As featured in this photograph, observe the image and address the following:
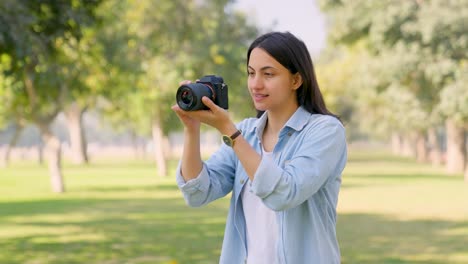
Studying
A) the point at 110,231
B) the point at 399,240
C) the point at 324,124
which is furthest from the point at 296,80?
the point at 110,231

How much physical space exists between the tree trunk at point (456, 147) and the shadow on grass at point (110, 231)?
22280 millimetres

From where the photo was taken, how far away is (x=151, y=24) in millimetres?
35750


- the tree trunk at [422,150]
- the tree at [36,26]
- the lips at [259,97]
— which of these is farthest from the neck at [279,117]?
the tree trunk at [422,150]

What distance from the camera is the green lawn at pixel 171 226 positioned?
476 inches

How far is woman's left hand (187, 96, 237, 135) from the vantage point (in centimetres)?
321

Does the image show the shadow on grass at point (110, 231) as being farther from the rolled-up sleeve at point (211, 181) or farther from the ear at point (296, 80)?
the ear at point (296, 80)

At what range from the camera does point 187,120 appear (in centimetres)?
341

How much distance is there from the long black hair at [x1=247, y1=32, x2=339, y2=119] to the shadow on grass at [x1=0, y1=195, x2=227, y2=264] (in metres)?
7.63

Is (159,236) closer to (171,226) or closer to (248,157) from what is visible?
(171,226)

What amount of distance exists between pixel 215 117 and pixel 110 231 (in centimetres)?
1268

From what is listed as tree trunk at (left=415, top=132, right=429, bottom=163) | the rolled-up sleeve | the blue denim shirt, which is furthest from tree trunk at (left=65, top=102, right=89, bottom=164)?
the blue denim shirt

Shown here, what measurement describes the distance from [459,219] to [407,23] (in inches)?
685

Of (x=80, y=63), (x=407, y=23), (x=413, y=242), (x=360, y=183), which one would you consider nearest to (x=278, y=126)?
(x=413, y=242)

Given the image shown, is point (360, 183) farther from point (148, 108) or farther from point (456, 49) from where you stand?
point (148, 108)
